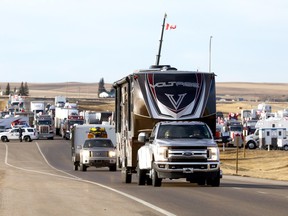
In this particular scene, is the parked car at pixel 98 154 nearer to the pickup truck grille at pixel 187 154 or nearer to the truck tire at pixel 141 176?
the truck tire at pixel 141 176

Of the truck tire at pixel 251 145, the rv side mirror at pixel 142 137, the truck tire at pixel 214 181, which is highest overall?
the rv side mirror at pixel 142 137

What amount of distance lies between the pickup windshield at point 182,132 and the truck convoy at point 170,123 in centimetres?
3

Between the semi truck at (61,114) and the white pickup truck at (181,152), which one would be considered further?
the semi truck at (61,114)

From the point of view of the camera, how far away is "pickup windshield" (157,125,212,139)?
2867cm

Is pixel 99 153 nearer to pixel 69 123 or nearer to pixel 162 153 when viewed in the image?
pixel 162 153

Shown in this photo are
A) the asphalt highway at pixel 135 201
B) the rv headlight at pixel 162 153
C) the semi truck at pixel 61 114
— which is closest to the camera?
the asphalt highway at pixel 135 201

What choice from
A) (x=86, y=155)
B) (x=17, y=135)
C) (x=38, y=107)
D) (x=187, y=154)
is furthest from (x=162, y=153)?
(x=38, y=107)

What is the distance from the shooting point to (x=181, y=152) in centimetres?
2800

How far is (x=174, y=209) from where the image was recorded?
1961cm

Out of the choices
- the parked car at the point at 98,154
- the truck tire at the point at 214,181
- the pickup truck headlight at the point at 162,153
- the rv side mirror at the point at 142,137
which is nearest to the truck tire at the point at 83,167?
the parked car at the point at 98,154

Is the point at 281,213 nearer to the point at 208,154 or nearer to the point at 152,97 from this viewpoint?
the point at 208,154

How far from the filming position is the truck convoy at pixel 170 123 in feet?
92.2

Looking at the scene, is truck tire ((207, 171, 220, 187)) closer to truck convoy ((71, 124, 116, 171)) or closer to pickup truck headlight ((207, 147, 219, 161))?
pickup truck headlight ((207, 147, 219, 161))

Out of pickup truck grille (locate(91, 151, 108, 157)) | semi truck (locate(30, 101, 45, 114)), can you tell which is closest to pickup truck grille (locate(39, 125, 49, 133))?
semi truck (locate(30, 101, 45, 114))
